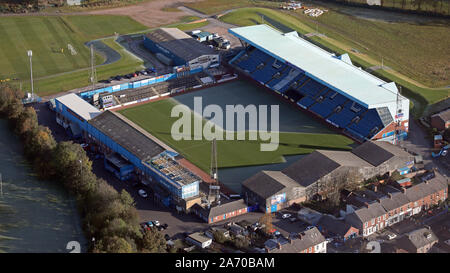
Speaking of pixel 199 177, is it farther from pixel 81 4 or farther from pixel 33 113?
pixel 81 4

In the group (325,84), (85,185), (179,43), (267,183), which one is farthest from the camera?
(179,43)

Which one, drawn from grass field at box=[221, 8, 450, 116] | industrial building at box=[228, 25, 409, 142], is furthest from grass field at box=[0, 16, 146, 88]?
industrial building at box=[228, 25, 409, 142]

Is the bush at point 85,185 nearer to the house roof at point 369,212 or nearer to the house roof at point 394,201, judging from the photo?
the house roof at point 369,212

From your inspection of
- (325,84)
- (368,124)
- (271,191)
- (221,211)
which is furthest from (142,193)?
(325,84)

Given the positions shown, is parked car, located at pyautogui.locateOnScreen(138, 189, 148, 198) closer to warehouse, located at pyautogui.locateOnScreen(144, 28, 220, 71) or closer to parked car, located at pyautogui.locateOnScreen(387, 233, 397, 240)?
parked car, located at pyautogui.locateOnScreen(387, 233, 397, 240)

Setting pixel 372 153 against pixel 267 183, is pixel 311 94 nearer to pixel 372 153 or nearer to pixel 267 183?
pixel 372 153

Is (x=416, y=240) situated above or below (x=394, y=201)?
below
